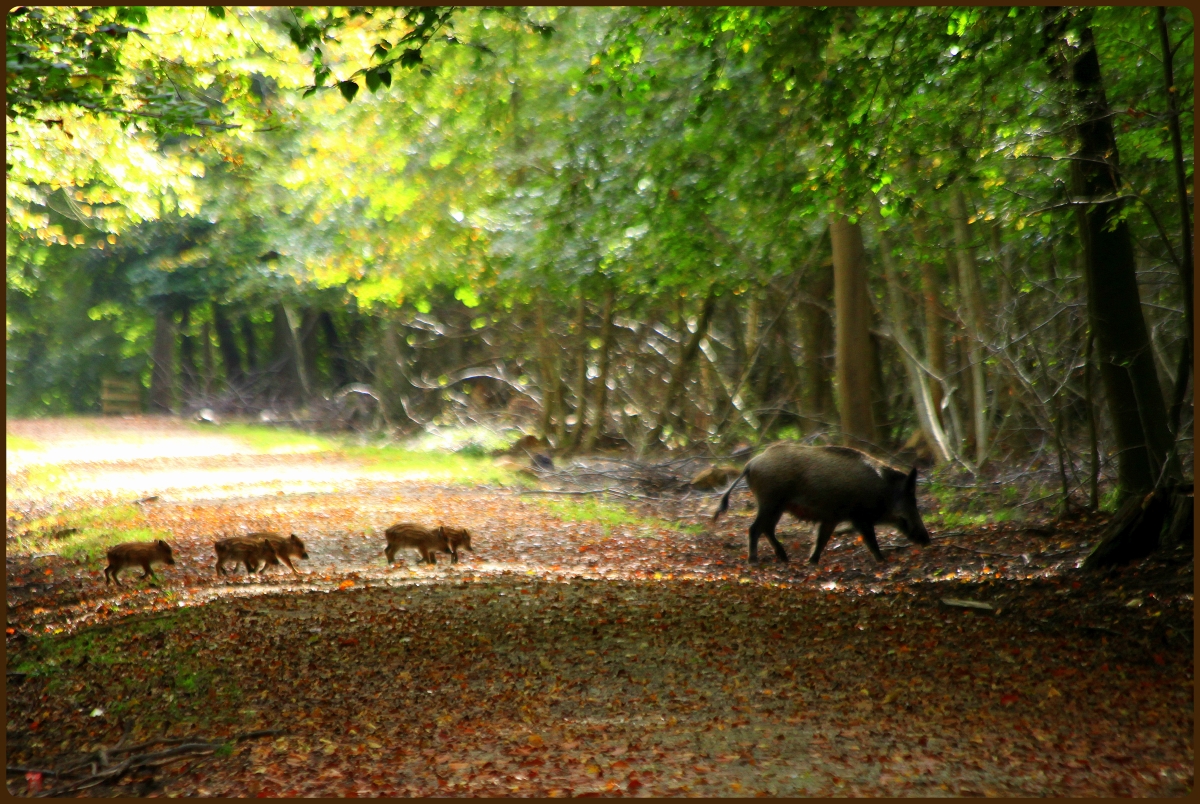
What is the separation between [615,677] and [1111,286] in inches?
219

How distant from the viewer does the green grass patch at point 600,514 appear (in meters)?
14.2

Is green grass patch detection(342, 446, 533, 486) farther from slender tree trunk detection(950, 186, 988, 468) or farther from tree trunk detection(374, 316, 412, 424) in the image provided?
slender tree trunk detection(950, 186, 988, 468)

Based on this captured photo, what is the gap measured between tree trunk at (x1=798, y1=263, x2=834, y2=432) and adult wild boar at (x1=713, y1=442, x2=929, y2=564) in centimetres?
631

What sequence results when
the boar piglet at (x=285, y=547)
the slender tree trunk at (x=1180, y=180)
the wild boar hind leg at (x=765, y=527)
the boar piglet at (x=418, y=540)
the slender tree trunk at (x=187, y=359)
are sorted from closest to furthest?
the slender tree trunk at (x=1180, y=180), the boar piglet at (x=285, y=547), the boar piglet at (x=418, y=540), the wild boar hind leg at (x=765, y=527), the slender tree trunk at (x=187, y=359)

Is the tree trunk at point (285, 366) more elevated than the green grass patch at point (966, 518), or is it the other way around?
the tree trunk at point (285, 366)

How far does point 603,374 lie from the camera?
2128 centimetres

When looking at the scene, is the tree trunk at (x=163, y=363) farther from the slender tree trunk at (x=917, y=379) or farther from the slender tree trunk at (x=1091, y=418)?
the slender tree trunk at (x=1091, y=418)

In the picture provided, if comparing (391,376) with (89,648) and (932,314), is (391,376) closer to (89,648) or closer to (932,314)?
(932,314)

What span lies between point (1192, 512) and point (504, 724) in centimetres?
531

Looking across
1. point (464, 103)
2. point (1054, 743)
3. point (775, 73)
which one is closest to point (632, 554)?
point (775, 73)

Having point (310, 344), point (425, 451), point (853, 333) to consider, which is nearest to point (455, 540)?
point (853, 333)

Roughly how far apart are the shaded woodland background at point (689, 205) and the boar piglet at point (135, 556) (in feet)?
13.4

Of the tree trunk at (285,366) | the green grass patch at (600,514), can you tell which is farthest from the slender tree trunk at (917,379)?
the tree trunk at (285,366)

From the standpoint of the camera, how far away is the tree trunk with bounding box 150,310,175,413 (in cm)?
3762
